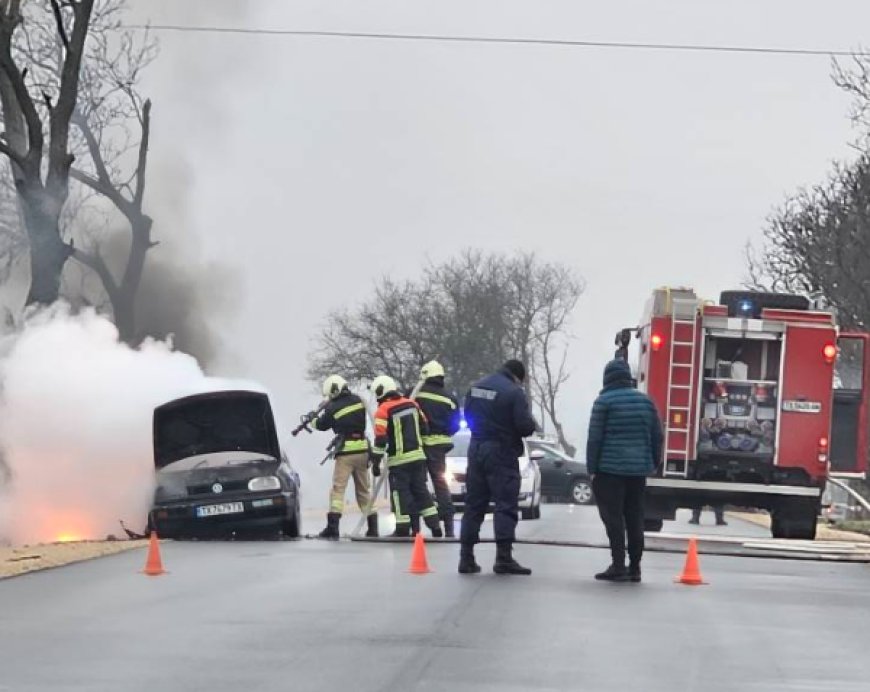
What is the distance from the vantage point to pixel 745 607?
12.2m

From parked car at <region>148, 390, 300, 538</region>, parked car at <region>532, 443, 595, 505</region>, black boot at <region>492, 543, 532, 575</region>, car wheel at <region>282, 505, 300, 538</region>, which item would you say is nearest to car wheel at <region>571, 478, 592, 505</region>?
parked car at <region>532, 443, 595, 505</region>

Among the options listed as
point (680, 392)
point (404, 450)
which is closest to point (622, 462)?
point (404, 450)

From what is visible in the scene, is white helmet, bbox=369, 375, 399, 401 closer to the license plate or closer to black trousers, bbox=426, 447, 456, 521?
black trousers, bbox=426, 447, 456, 521

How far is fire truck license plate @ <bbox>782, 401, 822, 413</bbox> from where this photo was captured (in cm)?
2141

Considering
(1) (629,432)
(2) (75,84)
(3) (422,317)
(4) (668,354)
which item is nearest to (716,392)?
(4) (668,354)

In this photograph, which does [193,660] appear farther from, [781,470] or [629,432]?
[781,470]

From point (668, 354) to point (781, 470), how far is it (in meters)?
1.98

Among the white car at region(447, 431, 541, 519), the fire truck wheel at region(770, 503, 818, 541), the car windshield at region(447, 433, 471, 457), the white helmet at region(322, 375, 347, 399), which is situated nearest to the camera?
the white helmet at region(322, 375, 347, 399)

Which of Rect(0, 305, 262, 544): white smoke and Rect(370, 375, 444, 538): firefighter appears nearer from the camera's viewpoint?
Rect(370, 375, 444, 538): firefighter

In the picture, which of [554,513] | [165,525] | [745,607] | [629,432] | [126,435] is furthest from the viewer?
[554,513]

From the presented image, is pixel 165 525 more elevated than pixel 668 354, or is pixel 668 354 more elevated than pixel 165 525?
pixel 668 354

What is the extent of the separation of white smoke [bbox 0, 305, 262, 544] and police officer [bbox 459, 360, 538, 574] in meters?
7.10

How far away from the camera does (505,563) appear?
13.9m

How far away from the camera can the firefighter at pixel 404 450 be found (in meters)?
17.6
